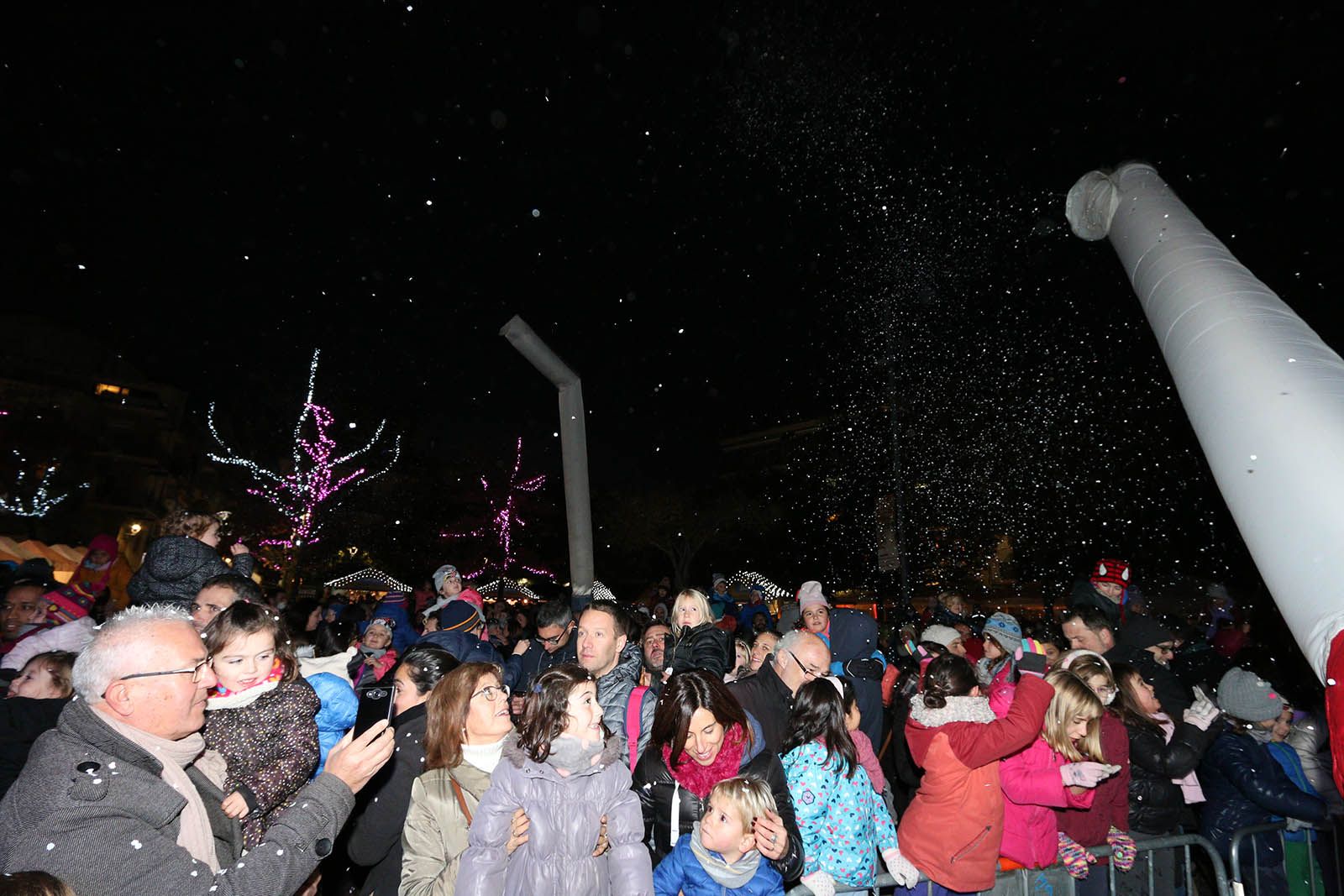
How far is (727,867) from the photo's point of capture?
10.6 feet

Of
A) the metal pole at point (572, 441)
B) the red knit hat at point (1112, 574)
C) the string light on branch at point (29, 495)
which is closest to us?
the red knit hat at point (1112, 574)

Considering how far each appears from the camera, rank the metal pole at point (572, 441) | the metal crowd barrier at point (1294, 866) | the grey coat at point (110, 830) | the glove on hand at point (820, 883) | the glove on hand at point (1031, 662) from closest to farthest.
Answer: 1. the grey coat at point (110, 830)
2. the glove on hand at point (820, 883)
3. the metal crowd barrier at point (1294, 866)
4. the glove on hand at point (1031, 662)
5. the metal pole at point (572, 441)

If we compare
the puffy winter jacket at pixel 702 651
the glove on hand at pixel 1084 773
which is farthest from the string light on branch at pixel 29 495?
the glove on hand at pixel 1084 773

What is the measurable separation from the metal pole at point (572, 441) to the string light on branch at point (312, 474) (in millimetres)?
12149

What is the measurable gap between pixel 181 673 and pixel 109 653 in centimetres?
21

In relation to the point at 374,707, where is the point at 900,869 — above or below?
below

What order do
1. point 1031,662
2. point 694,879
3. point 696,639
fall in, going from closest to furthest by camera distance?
point 694,879 < point 696,639 < point 1031,662

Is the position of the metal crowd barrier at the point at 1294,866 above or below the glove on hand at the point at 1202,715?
below

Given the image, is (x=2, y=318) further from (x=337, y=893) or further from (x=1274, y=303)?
(x=1274, y=303)

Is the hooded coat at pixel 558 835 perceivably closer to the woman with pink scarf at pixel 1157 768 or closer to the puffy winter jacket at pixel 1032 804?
the puffy winter jacket at pixel 1032 804

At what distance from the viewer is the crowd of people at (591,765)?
2.29 m

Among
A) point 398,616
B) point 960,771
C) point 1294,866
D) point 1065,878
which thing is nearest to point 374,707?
point 960,771

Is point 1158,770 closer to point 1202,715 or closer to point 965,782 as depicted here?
point 1202,715

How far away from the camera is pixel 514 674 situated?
22.7 feet
